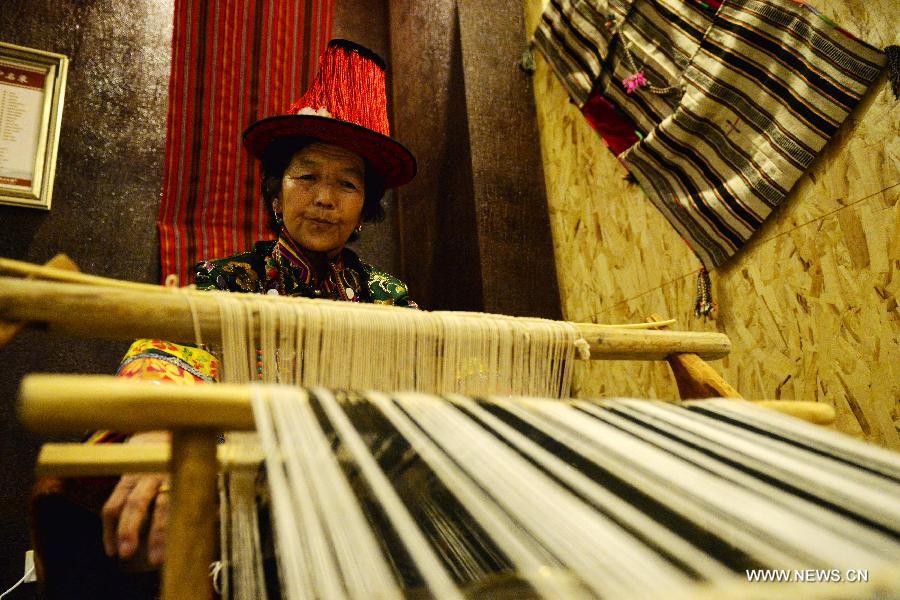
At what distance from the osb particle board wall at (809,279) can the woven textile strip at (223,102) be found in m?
1.25

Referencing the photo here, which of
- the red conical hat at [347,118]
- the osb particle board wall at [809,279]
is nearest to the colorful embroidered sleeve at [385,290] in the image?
the red conical hat at [347,118]

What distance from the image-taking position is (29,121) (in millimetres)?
1874

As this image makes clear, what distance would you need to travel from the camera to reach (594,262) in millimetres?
2082

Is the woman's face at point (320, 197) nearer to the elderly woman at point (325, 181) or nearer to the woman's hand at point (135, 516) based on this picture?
the elderly woman at point (325, 181)

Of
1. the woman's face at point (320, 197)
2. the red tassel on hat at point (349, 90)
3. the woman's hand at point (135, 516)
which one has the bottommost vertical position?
the woman's hand at point (135, 516)

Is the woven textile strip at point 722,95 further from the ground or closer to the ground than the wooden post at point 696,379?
further from the ground

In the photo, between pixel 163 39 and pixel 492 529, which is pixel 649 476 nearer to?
pixel 492 529

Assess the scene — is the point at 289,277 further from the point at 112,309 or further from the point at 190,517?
the point at 190,517

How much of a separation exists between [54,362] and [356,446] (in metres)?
1.85

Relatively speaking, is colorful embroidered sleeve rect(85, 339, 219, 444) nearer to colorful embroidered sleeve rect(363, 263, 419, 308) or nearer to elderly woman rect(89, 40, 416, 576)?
elderly woman rect(89, 40, 416, 576)

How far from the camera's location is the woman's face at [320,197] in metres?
1.50

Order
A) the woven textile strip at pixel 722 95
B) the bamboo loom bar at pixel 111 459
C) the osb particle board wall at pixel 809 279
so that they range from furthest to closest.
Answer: the woven textile strip at pixel 722 95, the osb particle board wall at pixel 809 279, the bamboo loom bar at pixel 111 459

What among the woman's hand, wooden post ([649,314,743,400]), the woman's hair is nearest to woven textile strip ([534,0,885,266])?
wooden post ([649,314,743,400])

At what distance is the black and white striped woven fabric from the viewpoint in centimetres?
35
